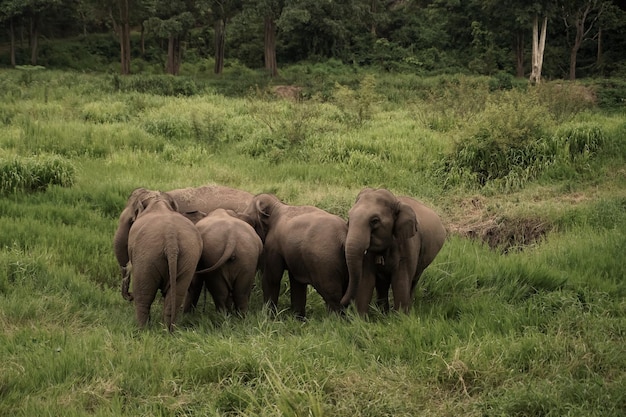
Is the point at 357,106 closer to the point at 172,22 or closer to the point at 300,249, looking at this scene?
the point at 300,249

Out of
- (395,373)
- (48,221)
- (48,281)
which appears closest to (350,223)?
(395,373)

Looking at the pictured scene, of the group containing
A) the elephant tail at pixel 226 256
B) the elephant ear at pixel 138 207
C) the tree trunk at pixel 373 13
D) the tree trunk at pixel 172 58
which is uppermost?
the tree trunk at pixel 373 13

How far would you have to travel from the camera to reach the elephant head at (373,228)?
203 inches

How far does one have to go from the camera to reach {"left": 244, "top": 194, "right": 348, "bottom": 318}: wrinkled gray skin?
560 centimetres

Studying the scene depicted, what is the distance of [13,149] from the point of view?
11680 millimetres

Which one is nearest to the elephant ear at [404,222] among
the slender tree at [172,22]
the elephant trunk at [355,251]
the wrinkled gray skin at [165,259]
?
the elephant trunk at [355,251]

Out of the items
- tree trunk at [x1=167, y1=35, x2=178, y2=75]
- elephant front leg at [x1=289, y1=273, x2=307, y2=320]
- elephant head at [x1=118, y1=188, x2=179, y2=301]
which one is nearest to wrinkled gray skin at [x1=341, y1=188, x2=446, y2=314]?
elephant front leg at [x1=289, y1=273, x2=307, y2=320]

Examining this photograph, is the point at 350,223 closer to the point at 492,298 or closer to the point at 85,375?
the point at 492,298

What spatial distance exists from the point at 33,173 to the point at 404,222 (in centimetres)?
668

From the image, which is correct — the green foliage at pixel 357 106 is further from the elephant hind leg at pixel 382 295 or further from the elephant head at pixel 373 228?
the elephant head at pixel 373 228

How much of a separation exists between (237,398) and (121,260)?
267 cm

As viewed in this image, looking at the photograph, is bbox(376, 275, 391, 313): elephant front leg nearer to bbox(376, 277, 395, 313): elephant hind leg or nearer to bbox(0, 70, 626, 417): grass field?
bbox(376, 277, 395, 313): elephant hind leg

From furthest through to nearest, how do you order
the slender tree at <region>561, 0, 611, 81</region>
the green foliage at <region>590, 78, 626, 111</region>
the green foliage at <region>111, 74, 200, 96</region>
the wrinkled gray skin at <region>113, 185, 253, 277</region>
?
1. the slender tree at <region>561, 0, 611, 81</region>
2. the green foliage at <region>590, 78, 626, 111</region>
3. the green foliage at <region>111, 74, 200, 96</region>
4. the wrinkled gray skin at <region>113, 185, 253, 277</region>

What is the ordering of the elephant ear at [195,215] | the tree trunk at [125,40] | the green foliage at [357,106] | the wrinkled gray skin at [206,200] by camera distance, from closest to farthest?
1. the elephant ear at [195,215]
2. the wrinkled gray skin at [206,200]
3. the green foliage at [357,106]
4. the tree trunk at [125,40]
